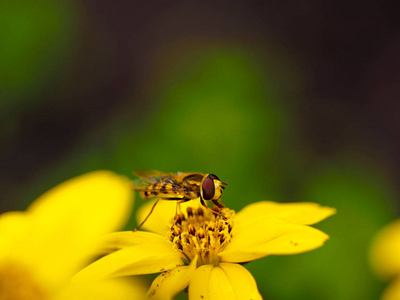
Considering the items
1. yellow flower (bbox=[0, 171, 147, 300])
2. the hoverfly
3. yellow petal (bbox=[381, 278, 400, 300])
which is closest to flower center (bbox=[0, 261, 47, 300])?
yellow flower (bbox=[0, 171, 147, 300])

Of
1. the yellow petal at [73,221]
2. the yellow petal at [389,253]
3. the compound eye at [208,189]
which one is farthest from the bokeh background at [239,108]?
the yellow petal at [73,221]

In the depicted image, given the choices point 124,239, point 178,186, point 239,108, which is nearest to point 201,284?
point 124,239

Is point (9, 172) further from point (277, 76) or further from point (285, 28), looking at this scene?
point (285, 28)

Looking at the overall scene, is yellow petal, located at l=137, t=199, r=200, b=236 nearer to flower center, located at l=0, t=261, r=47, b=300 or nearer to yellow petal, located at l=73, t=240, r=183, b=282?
yellow petal, located at l=73, t=240, r=183, b=282

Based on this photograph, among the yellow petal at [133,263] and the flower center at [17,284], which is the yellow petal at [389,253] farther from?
the flower center at [17,284]

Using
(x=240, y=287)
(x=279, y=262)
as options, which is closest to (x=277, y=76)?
(x=279, y=262)

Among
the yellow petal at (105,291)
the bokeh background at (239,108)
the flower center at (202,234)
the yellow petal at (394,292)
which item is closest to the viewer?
the yellow petal at (105,291)
